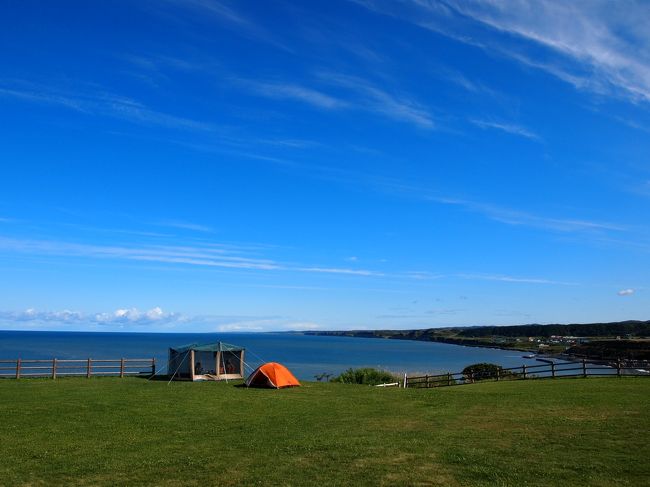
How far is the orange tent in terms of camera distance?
104 feet

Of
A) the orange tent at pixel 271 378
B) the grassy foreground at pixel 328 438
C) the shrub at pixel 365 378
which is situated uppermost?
the orange tent at pixel 271 378

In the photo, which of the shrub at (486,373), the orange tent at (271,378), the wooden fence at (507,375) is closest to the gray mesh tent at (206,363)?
the orange tent at (271,378)

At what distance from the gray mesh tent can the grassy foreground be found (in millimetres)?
9710

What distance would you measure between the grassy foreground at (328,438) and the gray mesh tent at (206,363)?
971 cm

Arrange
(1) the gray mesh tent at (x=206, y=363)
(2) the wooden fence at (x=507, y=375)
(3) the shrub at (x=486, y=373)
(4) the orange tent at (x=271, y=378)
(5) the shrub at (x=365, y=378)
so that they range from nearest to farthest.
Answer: (4) the orange tent at (x=271, y=378)
(2) the wooden fence at (x=507, y=375)
(1) the gray mesh tent at (x=206, y=363)
(3) the shrub at (x=486, y=373)
(5) the shrub at (x=365, y=378)

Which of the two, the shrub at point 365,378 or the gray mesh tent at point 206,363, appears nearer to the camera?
the gray mesh tent at point 206,363

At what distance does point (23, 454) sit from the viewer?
13820 mm

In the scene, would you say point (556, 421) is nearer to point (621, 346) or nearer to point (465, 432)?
point (465, 432)

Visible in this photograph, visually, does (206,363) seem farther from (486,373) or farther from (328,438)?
(328,438)

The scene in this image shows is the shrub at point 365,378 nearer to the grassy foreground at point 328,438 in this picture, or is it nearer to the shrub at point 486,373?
the shrub at point 486,373

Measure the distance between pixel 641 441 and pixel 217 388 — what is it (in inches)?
900

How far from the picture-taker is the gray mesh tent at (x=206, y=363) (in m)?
37.2

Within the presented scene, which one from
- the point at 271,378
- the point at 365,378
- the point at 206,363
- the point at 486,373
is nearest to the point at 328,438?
the point at 271,378

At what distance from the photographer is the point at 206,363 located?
3781 centimetres
